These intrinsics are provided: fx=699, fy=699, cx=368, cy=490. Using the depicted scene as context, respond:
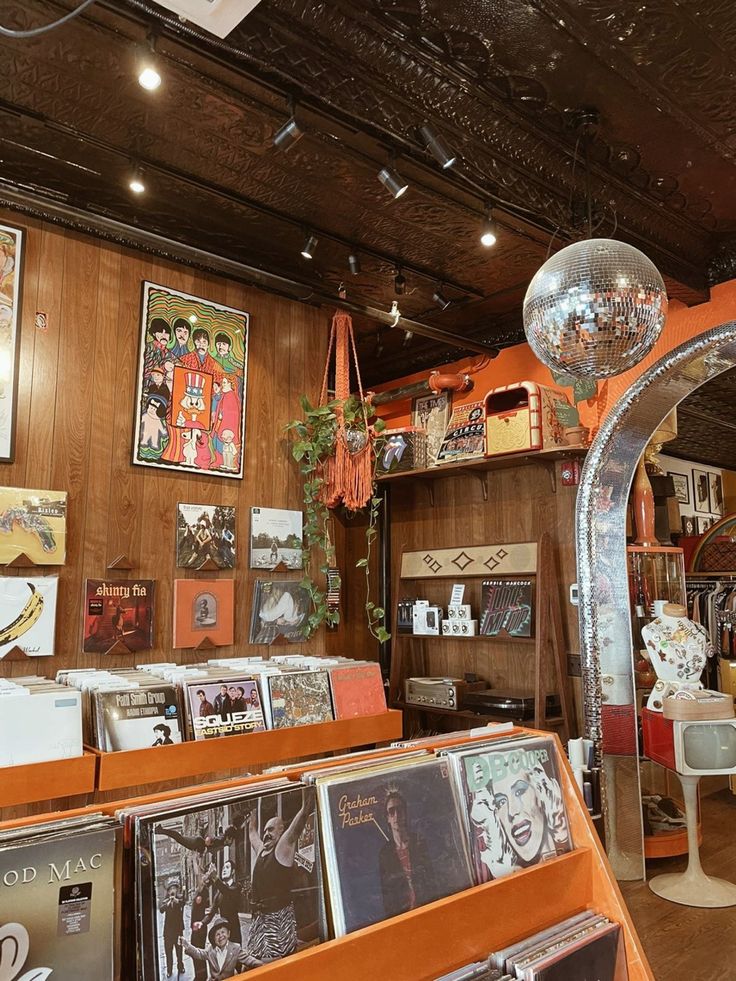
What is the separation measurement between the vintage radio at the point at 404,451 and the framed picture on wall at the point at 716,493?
20.2 ft

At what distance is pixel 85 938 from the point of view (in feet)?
3.53

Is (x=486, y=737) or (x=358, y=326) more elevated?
(x=358, y=326)

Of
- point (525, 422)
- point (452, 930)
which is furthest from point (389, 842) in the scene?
point (525, 422)

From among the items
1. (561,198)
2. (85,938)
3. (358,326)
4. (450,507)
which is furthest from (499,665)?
(85,938)

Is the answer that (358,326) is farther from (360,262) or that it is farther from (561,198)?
(561,198)

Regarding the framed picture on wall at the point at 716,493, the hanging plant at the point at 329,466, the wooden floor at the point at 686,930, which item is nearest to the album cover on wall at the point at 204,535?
the hanging plant at the point at 329,466

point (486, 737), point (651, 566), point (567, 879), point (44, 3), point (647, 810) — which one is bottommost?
point (647, 810)

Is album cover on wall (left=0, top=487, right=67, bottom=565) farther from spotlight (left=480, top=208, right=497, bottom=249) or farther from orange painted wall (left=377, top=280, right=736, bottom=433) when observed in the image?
orange painted wall (left=377, top=280, right=736, bottom=433)

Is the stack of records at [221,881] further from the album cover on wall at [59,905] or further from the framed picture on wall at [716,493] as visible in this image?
the framed picture on wall at [716,493]

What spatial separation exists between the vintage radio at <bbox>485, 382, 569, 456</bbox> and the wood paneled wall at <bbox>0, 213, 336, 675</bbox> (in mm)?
1544

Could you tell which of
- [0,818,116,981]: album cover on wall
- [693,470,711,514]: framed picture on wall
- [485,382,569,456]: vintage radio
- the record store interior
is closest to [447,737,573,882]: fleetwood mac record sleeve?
the record store interior

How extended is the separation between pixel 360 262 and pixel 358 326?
106 centimetres

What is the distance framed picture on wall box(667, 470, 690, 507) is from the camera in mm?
8594

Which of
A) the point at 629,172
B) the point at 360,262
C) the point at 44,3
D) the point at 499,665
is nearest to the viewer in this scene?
the point at 44,3
